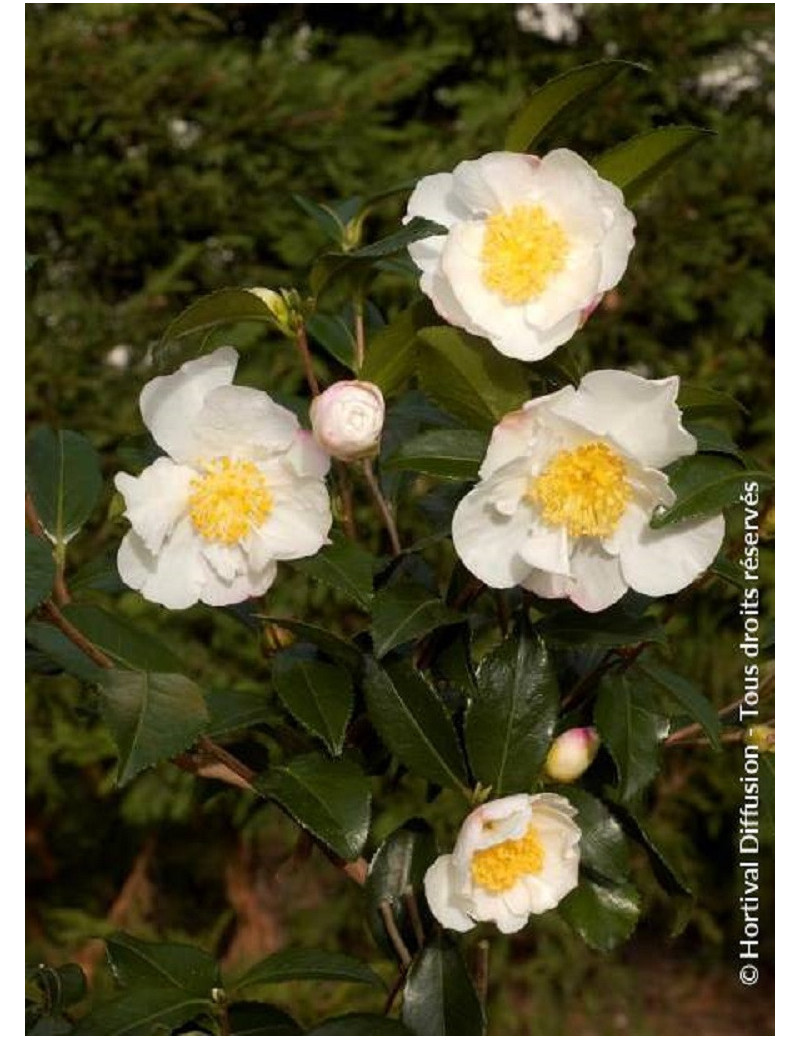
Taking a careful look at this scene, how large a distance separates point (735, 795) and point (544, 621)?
59.7 inches

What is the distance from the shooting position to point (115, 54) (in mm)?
2172

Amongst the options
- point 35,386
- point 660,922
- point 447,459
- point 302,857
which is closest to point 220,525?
point 447,459

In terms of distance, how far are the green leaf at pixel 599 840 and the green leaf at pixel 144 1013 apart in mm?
240

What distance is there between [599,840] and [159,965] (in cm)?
28

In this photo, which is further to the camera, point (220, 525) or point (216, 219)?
point (216, 219)

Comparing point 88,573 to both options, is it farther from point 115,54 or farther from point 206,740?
point 115,54

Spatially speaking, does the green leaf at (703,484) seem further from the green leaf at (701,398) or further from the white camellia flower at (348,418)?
the white camellia flower at (348,418)

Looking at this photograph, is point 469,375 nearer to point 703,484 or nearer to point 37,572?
point 703,484

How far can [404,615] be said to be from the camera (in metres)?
0.78

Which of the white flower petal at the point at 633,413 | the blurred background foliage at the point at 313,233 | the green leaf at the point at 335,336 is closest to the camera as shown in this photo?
the white flower petal at the point at 633,413

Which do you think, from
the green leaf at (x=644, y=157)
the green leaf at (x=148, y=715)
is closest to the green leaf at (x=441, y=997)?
the green leaf at (x=148, y=715)

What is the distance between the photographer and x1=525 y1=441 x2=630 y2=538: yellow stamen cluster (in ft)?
2.39

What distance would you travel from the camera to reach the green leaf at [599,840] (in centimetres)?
83

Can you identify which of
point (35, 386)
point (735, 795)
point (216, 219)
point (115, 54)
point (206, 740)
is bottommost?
point (735, 795)
